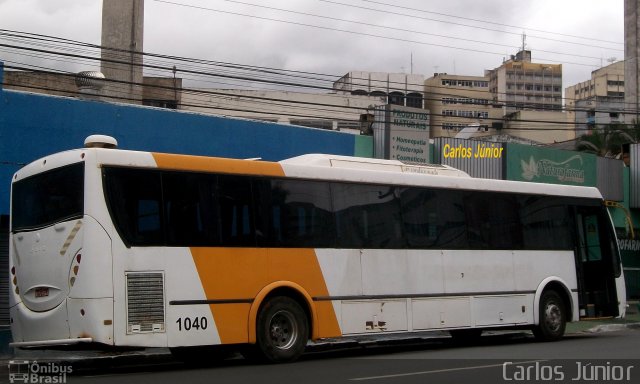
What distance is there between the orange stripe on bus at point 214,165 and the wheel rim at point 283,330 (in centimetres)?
226

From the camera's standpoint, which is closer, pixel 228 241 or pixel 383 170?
pixel 228 241

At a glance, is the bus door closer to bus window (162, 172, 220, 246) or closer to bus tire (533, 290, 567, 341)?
bus tire (533, 290, 567, 341)

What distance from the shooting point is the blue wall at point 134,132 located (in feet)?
58.5

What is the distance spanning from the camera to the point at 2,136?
17.7 m

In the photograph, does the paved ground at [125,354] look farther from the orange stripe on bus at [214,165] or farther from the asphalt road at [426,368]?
the orange stripe on bus at [214,165]

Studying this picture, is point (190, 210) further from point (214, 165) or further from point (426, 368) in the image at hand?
point (426, 368)

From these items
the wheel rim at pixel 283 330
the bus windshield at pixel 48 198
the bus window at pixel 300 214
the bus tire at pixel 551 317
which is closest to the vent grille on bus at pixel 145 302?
the bus windshield at pixel 48 198

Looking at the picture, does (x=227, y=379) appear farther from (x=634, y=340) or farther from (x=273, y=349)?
(x=634, y=340)

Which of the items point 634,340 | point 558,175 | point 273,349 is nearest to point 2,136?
point 273,349

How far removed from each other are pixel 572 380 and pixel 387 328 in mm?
4284

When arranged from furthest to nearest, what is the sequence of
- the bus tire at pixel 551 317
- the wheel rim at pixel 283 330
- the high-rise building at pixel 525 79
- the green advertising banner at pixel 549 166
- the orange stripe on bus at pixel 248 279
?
the high-rise building at pixel 525 79
the green advertising banner at pixel 549 166
the bus tire at pixel 551 317
the wheel rim at pixel 283 330
the orange stripe on bus at pixel 248 279

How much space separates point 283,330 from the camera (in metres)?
13.2

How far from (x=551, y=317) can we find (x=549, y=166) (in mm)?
13336

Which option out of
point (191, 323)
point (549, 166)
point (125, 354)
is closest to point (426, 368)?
point (191, 323)
